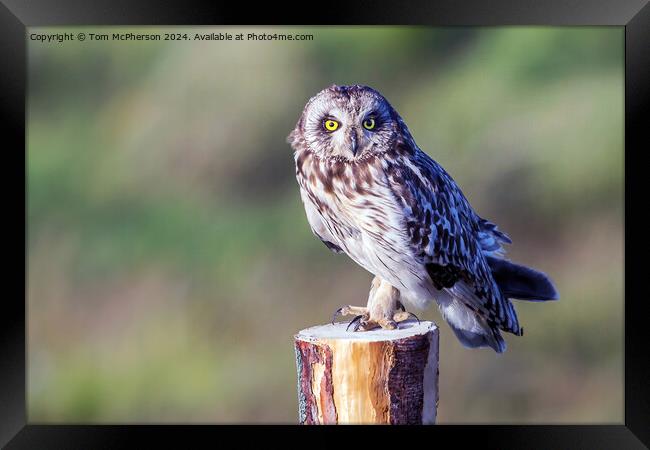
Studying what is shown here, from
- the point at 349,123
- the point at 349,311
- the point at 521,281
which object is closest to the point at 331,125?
the point at 349,123

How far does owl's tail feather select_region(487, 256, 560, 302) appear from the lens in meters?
3.61

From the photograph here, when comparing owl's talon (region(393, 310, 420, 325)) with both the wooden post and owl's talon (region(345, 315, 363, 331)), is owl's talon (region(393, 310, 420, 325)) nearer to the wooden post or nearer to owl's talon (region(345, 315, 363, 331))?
owl's talon (region(345, 315, 363, 331))

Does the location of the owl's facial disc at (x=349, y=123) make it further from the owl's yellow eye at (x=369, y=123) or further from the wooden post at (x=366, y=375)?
the wooden post at (x=366, y=375)

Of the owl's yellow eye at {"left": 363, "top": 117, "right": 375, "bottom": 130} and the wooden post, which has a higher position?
the owl's yellow eye at {"left": 363, "top": 117, "right": 375, "bottom": 130}

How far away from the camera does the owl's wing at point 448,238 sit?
327 cm

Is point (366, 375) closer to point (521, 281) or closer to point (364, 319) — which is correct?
point (364, 319)

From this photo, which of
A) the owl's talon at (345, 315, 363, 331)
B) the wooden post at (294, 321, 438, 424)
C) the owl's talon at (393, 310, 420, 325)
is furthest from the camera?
the owl's talon at (393, 310, 420, 325)

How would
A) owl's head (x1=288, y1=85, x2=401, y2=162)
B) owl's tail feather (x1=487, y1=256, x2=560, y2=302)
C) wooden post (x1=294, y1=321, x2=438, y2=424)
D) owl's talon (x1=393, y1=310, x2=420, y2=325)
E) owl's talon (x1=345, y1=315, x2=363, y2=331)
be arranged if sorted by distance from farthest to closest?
owl's tail feather (x1=487, y1=256, x2=560, y2=302) < owl's talon (x1=393, y1=310, x2=420, y2=325) < owl's talon (x1=345, y1=315, x2=363, y2=331) < owl's head (x1=288, y1=85, x2=401, y2=162) < wooden post (x1=294, y1=321, x2=438, y2=424)

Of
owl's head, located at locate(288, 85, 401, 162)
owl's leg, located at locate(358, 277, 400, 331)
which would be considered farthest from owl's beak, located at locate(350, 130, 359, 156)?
owl's leg, located at locate(358, 277, 400, 331)

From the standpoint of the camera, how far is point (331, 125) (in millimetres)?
3238

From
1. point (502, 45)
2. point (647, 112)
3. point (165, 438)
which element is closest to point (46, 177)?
point (165, 438)
